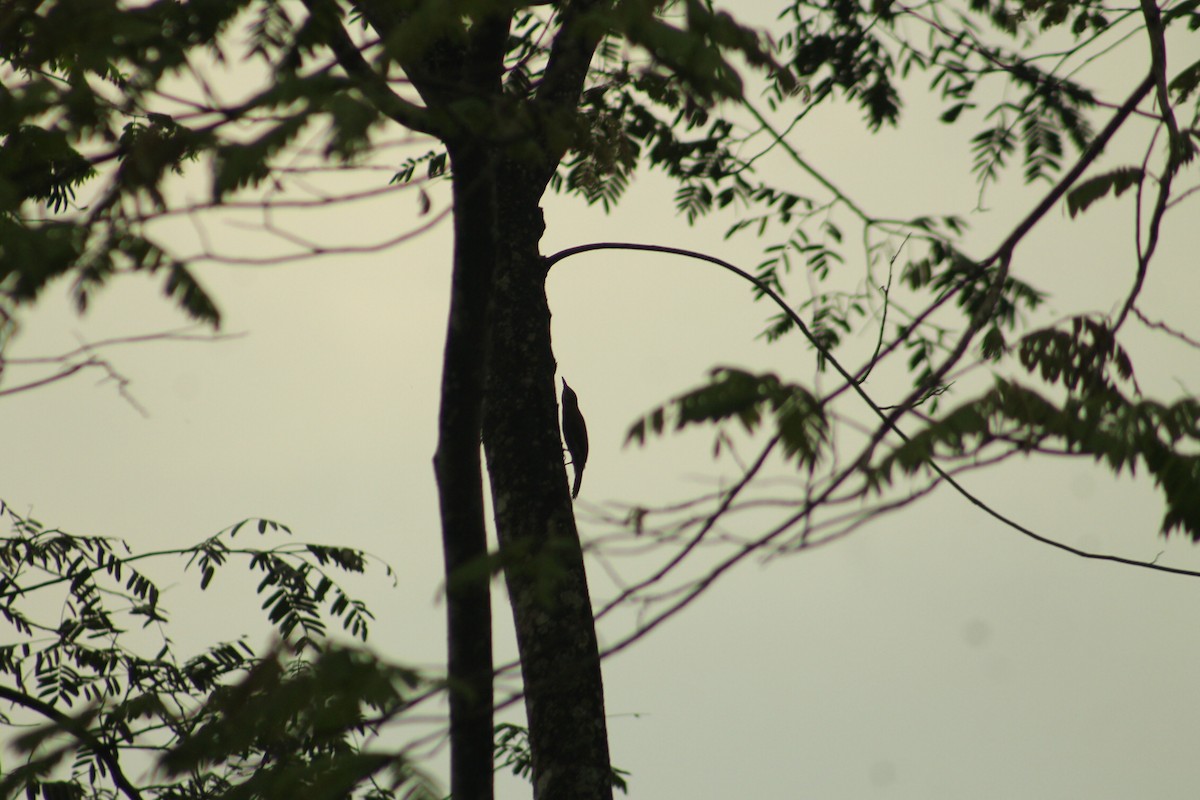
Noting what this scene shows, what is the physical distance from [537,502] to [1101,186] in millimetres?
2104

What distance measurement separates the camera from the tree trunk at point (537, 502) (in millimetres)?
3652

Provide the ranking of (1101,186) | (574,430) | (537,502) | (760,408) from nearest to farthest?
(760,408) → (1101,186) → (537,502) → (574,430)

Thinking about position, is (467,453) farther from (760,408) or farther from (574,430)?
(574,430)

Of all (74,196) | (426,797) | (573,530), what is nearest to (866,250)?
(573,530)

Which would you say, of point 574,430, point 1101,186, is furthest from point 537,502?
point 1101,186

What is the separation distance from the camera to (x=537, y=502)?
3951 millimetres

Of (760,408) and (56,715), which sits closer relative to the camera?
(760,408)

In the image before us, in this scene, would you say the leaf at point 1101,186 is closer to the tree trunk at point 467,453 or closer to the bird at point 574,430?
the tree trunk at point 467,453

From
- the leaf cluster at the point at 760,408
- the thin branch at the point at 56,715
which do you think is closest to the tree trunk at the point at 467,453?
the leaf cluster at the point at 760,408

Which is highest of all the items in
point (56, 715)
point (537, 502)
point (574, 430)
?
point (574, 430)

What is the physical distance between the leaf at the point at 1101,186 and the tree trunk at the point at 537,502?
165 cm

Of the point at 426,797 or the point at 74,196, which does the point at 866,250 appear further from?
the point at 74,196

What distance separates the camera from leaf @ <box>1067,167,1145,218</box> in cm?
269

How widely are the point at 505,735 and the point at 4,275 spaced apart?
4203 millimetres
